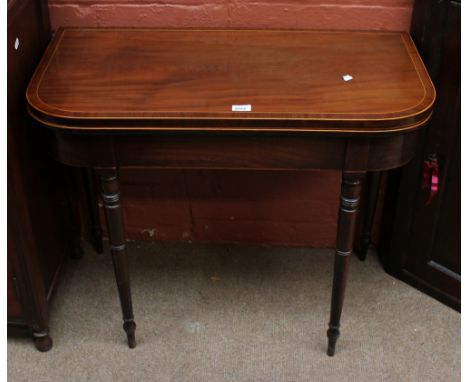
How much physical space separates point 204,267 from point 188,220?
0.55 ft

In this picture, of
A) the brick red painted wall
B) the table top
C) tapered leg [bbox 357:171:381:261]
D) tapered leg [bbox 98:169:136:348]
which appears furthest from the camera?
tapered leg [bbox 357:171:381:261]

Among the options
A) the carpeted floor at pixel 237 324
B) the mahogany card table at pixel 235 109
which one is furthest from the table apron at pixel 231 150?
the carpeted floor at pixel 237 324

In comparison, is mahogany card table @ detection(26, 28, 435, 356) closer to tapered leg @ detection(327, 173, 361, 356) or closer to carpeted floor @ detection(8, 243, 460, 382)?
tapered leg @ detection(327, 173, 361, 356)

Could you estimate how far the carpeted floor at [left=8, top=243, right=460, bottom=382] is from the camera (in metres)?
1.84

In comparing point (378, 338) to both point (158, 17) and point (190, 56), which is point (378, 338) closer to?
point (190, 56)

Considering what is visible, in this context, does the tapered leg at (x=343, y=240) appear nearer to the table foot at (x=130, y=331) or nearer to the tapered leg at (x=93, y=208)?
the table foot at (x=130, y=331)

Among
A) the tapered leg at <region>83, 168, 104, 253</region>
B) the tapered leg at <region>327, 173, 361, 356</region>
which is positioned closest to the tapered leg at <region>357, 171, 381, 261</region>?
the tapered leg at <region>327, 173, 361, 356</region>

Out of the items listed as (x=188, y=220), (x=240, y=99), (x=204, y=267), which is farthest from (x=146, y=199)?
(x=240, y=99)

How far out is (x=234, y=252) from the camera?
223 cm

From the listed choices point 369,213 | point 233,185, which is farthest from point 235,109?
point 369,213

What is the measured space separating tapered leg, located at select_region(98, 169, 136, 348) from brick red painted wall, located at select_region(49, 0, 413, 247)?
0.47 metres

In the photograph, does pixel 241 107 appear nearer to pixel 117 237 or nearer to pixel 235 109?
pixel 235 109

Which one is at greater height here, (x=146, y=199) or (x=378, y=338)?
(x=146, y=199)

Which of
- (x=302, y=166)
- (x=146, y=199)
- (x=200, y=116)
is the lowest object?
(x=146, y=199)
